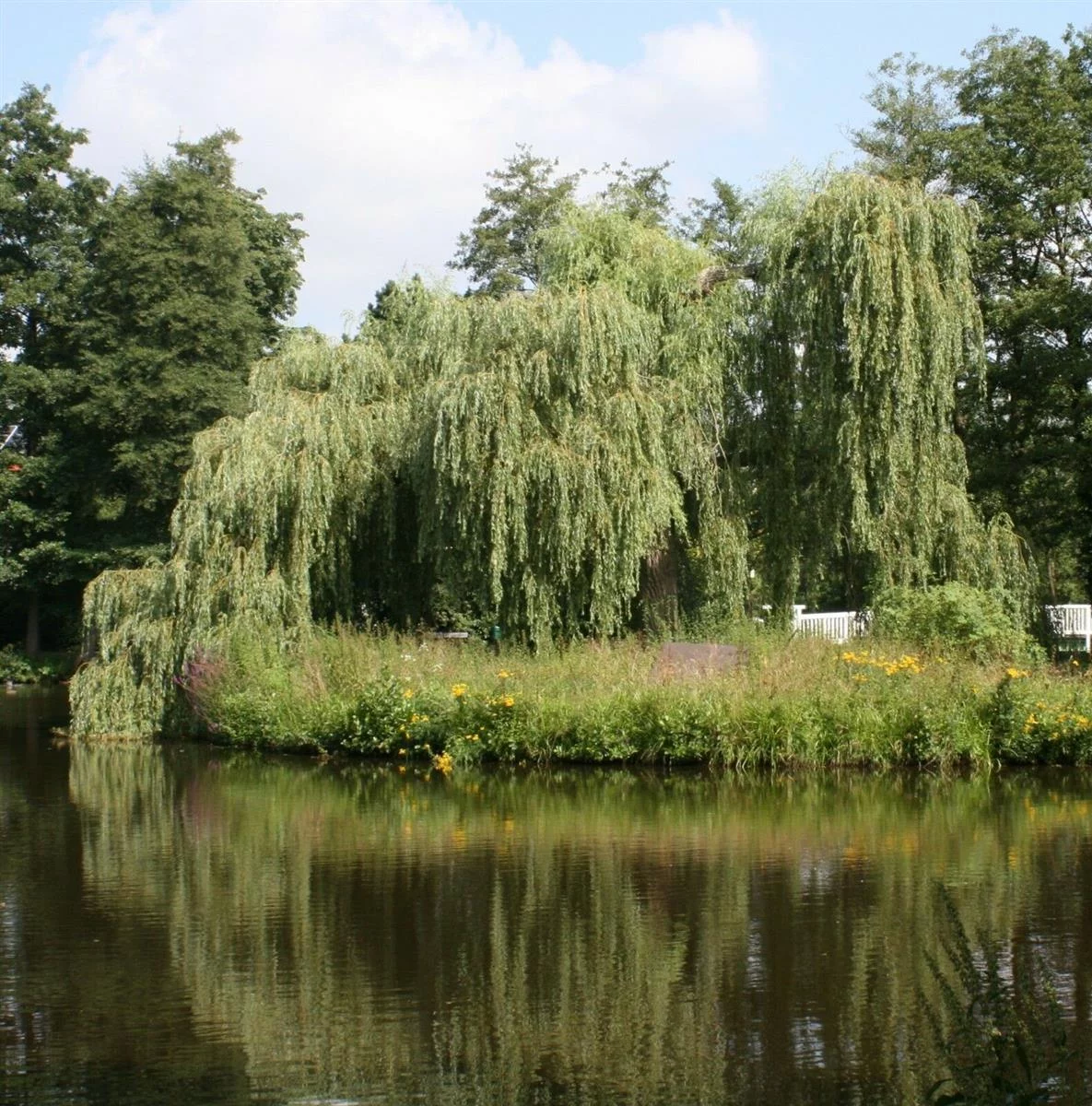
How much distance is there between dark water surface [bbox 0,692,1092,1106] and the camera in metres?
6.23

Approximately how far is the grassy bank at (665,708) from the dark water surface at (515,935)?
1.06 metres

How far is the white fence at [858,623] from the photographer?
2012 centimetres

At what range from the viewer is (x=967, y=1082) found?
15.1 feet

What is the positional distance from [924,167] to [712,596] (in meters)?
12.9

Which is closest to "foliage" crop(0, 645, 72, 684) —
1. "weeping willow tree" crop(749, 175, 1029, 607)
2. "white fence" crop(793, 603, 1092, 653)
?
"white fence" crop(793, 603, 1092, 653)

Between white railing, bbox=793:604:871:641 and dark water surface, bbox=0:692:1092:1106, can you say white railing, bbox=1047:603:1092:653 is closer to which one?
white railing, bbox=793:604:871:641

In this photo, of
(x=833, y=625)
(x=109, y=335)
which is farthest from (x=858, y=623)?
(x=109, y=335)

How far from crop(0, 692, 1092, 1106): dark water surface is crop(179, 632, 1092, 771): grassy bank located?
1060 mm

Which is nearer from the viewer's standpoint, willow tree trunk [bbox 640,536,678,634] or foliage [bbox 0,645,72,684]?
willow tree trunk [bbox 640,536,678,634]

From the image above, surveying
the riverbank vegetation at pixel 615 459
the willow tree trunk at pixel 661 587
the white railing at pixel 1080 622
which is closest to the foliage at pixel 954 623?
the riverbank vegetation at pixel 615 459

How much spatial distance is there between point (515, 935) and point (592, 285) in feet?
49.1

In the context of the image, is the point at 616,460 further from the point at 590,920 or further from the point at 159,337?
the point at 159,337

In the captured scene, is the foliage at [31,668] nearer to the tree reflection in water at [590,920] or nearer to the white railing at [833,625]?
the white railing at [833,625]

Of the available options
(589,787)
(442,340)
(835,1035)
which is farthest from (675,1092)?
(442,340)
